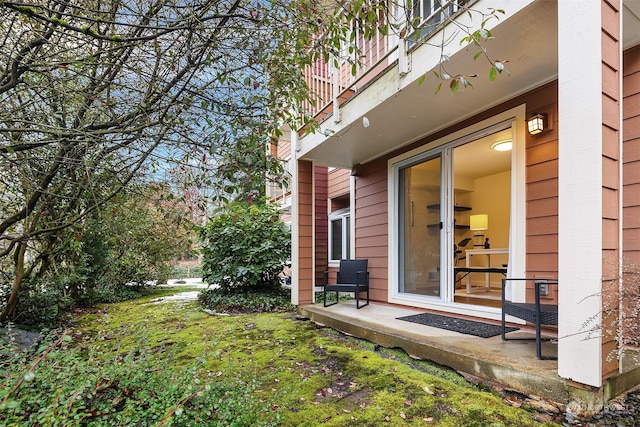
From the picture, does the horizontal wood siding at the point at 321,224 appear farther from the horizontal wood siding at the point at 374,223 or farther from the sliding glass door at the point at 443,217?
the sliding glass door at the point at 443,217

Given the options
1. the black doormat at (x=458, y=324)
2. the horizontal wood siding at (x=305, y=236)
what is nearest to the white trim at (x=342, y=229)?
the horizontal wood siding at (x=305, y=236)

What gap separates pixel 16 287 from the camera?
396cm

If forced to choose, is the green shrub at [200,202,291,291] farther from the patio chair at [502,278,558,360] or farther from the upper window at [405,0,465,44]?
the patio chair at [502,278,558,360]

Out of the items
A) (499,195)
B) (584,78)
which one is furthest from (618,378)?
(499,195)

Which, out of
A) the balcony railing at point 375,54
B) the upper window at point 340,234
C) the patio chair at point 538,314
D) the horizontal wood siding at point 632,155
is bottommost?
the patio chair at point 538,314

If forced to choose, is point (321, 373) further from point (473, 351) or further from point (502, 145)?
point (502, 145)

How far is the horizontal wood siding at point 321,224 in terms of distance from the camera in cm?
775

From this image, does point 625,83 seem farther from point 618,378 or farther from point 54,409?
point 54,409

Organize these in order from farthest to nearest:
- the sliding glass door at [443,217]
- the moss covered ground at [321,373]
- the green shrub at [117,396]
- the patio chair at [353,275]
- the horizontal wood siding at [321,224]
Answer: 1. the horizontal wood siding at [321,224]
2. the patio chair at [353,275]
3. the sliding glass door at [443,217]
4. the moss covered ground at [321,373]
5. the green shrub at [117,396]

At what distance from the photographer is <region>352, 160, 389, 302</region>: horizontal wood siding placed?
5185 mm

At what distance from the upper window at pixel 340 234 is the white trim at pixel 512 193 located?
1.91 m

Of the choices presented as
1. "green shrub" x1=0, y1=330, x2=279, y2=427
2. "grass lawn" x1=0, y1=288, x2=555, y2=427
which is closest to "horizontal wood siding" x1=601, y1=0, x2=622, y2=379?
"grass lawn" x1=0, y1=288, x2=555, y2=427

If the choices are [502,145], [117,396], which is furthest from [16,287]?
[502,145]

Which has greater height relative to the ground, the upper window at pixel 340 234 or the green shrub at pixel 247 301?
the upper window at pixel 340 234
